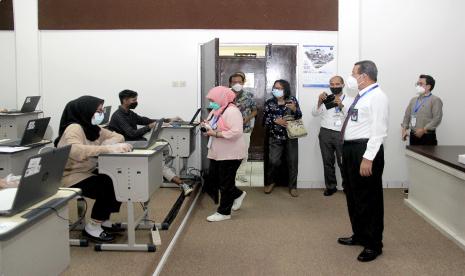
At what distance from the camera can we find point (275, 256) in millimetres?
3662

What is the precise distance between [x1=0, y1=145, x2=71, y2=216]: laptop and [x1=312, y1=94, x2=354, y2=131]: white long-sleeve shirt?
390cm

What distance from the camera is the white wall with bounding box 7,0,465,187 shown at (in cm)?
602

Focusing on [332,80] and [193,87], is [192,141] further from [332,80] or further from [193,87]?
[332,80]

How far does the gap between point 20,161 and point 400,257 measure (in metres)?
3.08

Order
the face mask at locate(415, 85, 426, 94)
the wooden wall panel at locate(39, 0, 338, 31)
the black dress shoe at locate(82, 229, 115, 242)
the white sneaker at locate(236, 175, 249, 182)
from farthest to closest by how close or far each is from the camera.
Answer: the white sneaker at locate(236, 175, 249, 182) < the wooden wall panel at locate(39, 0, 338, 31) < the face mask at locate(415, 85, 426, 94) < the black dress shoe at locate(82, 229, 115, 242)

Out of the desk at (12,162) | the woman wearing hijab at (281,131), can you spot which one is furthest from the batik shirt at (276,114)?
the desk at (12,162)

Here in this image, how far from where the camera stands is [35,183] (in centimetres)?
199

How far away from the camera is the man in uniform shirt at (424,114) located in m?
5.38

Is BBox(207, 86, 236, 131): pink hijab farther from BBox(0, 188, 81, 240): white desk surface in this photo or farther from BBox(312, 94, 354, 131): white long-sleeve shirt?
BBox(0, 188, 81, 240): white desk surface

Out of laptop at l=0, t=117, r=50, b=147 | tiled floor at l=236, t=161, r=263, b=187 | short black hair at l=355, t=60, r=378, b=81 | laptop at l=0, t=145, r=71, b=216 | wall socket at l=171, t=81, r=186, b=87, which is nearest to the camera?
laptop at l=0, t=145, r=71, b=216

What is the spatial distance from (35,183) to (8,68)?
193 inches

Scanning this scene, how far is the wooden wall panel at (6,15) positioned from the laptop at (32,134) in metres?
2.82

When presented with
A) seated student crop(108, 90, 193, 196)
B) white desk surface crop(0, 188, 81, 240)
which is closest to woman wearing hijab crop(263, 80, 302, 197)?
seated student crop(108, 90, 193, 196)

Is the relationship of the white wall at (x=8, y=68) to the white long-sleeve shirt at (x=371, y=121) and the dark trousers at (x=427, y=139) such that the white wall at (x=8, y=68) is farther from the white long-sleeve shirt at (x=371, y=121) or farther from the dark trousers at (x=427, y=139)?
the dark trousers at (x=427, y=139)
